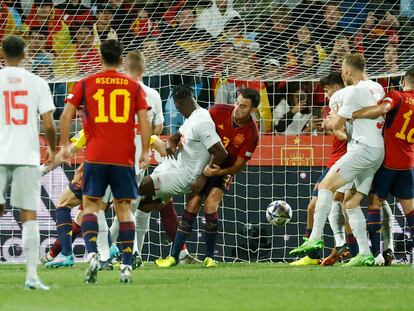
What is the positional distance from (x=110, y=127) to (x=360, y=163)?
350cm

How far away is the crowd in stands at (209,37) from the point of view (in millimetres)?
13859

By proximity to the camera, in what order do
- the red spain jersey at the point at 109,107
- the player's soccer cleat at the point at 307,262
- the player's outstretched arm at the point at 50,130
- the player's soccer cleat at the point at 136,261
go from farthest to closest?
the player's soccer cleat at the point at 307,262
the player's soccer cleat at the point at 136,261
the red spain jersey at the point at 109,107
the player's outstretched arm at the point at 50,130

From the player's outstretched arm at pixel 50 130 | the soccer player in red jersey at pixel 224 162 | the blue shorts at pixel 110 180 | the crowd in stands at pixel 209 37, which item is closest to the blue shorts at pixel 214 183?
the soccer player in red jersey at pixel 224 162

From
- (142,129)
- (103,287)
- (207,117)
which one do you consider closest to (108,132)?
(142,129)

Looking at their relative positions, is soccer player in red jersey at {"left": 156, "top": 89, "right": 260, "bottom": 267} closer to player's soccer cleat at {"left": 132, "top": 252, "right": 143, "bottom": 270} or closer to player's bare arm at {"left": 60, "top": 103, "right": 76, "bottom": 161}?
player's soccer cleat at {"left": 132, "top": 252, "right": 143, "bottom": 270}

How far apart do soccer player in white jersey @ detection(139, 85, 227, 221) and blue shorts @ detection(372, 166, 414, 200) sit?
1.65 meters

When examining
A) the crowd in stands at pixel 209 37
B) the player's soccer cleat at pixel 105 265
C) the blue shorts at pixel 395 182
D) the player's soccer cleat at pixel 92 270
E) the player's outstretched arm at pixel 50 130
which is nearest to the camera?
the player's outstretched arm at pixel 50 130

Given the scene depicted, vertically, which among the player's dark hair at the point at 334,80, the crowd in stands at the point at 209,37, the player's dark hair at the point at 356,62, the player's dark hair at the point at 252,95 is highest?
the crowd in stands at the point at 209,37

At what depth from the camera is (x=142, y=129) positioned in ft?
28.8

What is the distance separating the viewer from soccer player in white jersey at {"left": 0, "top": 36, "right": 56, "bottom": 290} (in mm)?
8141

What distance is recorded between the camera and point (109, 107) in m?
8.76

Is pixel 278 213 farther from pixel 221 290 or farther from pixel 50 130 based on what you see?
pixel 50 130

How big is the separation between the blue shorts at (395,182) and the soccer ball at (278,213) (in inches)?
63.8

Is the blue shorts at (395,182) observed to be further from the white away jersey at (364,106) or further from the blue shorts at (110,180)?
the blue shorts at (110,180)
